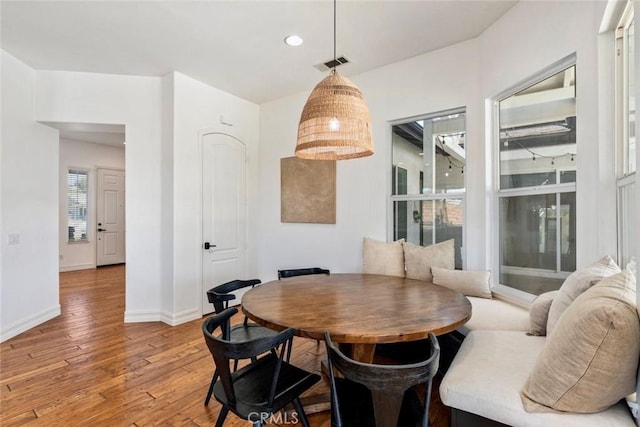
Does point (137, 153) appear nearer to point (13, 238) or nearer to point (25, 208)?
point (25, 208)

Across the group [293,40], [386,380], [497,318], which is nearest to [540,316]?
[497,318]

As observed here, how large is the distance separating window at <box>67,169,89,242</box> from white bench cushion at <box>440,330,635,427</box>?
316 inches

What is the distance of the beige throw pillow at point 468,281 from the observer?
2689mm

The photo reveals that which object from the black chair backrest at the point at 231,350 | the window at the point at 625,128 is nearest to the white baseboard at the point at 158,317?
the black chair backrest at the point at 231,350

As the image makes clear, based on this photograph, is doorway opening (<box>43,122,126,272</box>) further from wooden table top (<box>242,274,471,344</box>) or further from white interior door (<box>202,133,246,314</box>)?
wooden table top (<box>242,274,471,344</box>)

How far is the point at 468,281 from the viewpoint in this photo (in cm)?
273

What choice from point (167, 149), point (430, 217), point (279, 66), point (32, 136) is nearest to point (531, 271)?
point (430, 217)

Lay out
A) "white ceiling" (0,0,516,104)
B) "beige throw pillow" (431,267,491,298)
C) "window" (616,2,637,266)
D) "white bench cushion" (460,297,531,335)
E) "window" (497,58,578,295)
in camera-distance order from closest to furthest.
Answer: "window" (616,2,637,266), "white bench cushion" (460,297,531,335), "window" (497,58,578,295), "white ceiling" (0,0,516,104), "beige throw pillow" (431,267,491,298)

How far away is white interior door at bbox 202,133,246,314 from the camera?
3938 millimetres

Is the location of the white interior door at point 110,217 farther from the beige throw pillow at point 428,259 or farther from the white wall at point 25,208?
the beige throw pillow at point 428,259

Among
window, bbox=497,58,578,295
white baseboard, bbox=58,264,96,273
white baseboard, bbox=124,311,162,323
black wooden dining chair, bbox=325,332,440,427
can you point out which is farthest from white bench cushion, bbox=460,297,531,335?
white baseboard, bbox=58,264,96,273

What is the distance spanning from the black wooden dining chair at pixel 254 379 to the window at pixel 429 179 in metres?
2.22

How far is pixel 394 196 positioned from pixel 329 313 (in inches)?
85.6

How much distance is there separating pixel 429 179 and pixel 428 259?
2.92 feet
